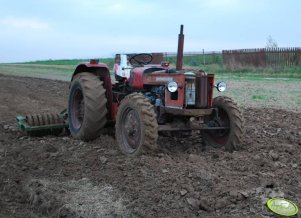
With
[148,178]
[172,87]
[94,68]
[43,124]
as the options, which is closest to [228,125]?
[172,87]

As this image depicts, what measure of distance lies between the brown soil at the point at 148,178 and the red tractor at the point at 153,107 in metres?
0.25

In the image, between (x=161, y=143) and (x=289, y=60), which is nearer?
(x=161, y=143)

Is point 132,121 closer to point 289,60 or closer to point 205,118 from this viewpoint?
point 205,118

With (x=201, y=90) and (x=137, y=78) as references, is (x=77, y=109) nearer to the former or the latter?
(x=137, y=78)

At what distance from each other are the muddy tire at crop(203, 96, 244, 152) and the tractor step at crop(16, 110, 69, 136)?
270 centimetres

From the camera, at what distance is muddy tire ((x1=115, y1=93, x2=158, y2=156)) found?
19.9ft

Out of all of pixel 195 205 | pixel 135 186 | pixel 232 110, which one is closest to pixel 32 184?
pixel 135 186

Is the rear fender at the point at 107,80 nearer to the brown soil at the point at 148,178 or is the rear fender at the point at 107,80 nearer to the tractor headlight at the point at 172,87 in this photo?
the brown soil at the point at 148,178

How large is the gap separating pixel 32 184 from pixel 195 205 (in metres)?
2.05

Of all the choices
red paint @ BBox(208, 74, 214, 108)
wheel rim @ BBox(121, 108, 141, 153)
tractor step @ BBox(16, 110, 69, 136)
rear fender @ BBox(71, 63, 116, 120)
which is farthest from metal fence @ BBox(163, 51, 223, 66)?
wheel rim @ BBox(121, 108, 141, 153)

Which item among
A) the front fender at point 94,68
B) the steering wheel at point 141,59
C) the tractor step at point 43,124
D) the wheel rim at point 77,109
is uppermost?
the steering wheel at point 141,59

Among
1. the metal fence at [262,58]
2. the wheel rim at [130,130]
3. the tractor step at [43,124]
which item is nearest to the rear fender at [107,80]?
the wheel rim at [130,130]

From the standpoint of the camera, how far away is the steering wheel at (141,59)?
8.00 m

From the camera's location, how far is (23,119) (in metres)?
8.45
